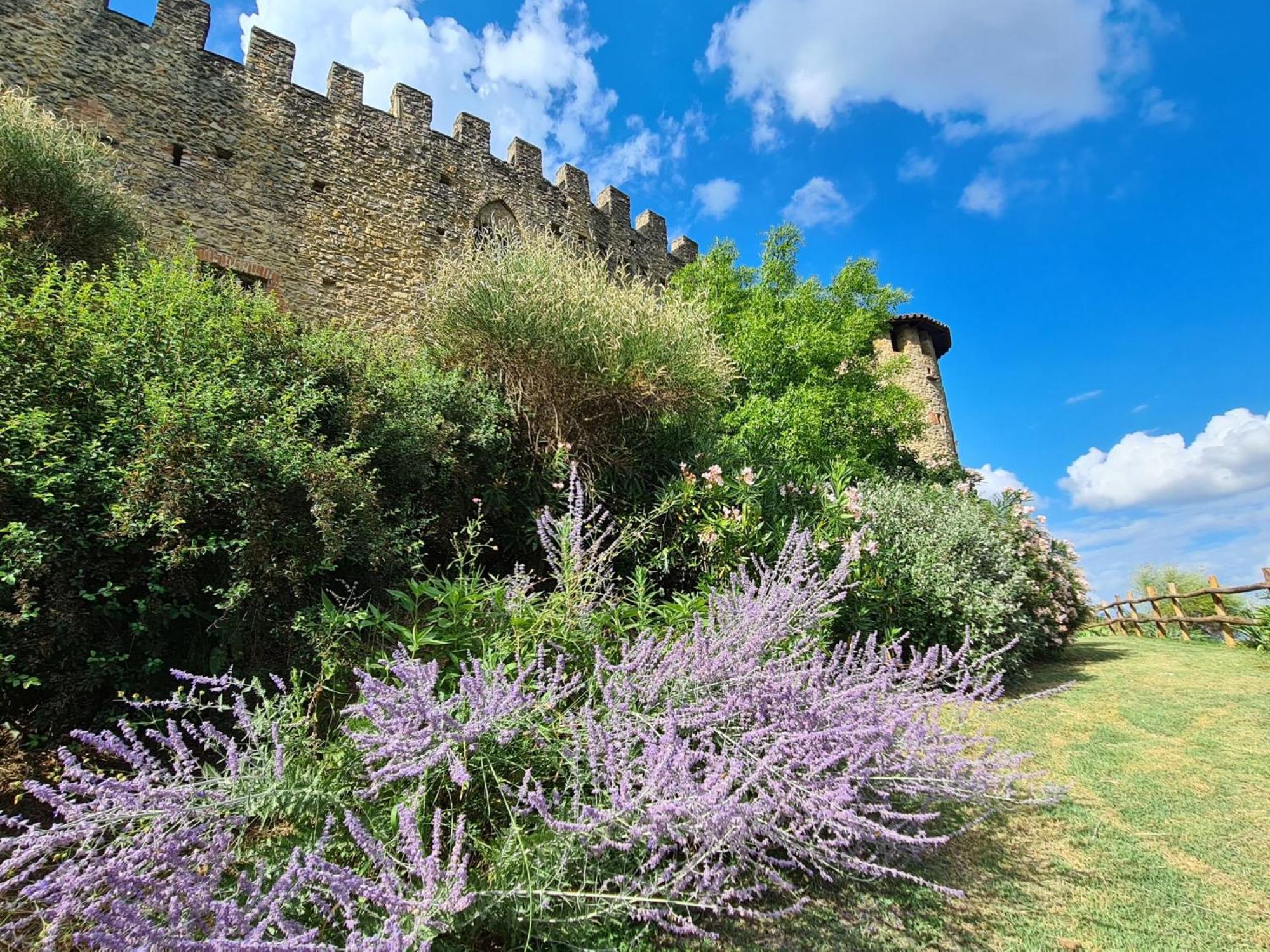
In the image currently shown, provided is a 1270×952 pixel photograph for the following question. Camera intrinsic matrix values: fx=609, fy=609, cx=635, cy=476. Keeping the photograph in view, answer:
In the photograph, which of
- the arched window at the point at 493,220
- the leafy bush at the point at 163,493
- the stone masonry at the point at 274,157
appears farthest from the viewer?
the arched window at the point at 493,220

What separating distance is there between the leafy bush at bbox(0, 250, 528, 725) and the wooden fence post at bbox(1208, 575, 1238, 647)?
12164 mm

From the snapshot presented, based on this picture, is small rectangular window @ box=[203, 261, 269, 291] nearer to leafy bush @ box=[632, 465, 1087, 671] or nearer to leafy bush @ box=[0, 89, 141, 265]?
leafy bush @ box=[0, 89, 141, 265]

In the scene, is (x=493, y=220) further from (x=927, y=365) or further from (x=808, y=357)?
(x=927, y=365)

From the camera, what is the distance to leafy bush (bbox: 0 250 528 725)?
252cm

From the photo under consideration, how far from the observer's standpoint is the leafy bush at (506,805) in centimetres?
146

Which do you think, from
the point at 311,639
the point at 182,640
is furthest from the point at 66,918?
the point at 182,640

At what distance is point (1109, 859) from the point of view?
8.29 feet

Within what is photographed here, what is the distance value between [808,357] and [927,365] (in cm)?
1101

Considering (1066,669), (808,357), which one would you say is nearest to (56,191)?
(808,357)

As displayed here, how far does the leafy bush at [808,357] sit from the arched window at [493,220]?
3398 mm

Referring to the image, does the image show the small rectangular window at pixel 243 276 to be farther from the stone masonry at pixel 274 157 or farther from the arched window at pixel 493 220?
the arched window at pixel 493 220

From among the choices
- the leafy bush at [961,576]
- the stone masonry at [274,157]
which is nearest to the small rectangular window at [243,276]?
the stone masonry at [274,157]

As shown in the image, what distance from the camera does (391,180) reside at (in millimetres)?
9680

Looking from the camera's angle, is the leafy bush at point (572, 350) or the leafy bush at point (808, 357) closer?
the leafy bush at point (572, 350)
